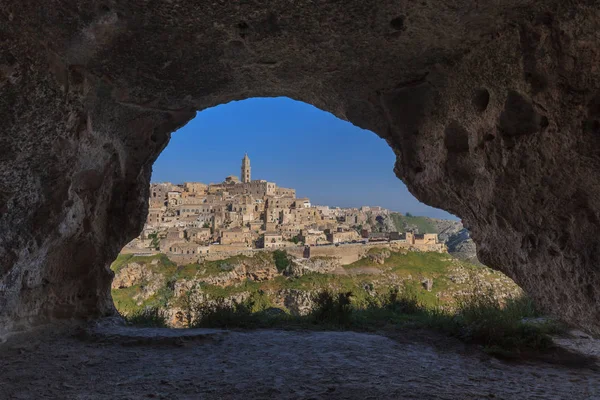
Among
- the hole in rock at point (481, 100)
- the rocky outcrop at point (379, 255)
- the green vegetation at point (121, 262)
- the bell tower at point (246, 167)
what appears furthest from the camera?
the bell tower at point (246, 167)

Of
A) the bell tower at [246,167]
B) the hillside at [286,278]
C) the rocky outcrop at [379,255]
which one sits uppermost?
the bell tower at [246,167]

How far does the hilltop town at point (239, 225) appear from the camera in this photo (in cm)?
5116

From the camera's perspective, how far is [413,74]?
4457 millimetres

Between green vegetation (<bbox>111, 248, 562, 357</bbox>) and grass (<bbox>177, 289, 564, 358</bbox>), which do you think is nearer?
grass (<bbox>177, 289, 564, 358</bbox>)

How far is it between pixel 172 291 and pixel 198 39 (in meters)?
37.3

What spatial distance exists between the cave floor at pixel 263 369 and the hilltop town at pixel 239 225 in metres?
41.9

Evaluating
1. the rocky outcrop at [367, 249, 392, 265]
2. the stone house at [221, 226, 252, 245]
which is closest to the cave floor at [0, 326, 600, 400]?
the rocky outcrop at [367, 249, 392, 265]

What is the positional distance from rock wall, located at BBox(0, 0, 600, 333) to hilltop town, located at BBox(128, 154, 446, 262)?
138 feet

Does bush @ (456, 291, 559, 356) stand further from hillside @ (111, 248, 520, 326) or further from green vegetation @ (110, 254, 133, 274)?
green vegetation @ (110, 254, 133, 274)

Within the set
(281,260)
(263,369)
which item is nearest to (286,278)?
(281,260)

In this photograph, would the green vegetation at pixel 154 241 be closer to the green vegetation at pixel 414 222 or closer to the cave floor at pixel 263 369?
the cave floor at pixel 263 369

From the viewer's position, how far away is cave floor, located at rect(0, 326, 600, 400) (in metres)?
3.29

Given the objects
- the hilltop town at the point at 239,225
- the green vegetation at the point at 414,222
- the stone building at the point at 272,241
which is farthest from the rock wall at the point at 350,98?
the green vegetation at the point at 414,222

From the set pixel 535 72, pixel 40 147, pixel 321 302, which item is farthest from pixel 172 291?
pixel 535 72
